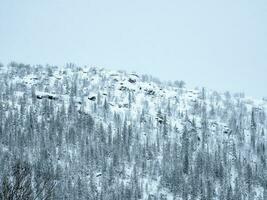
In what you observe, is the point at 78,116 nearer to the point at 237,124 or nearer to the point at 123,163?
the point at 123,163

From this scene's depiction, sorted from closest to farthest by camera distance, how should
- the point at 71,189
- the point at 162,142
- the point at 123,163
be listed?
1. the point at 71,189
2. the point at 123,163
3. the point at 162,142

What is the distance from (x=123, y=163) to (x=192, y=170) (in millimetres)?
24039

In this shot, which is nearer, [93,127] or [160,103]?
[93,127]

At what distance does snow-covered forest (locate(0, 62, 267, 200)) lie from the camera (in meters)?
116

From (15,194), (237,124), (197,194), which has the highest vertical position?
(15,194)

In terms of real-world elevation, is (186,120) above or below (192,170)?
above

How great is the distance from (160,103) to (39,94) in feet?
204

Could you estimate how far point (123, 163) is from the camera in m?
130

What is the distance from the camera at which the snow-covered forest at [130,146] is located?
116m

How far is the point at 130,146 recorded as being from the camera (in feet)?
477

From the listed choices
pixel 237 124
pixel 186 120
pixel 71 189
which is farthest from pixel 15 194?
pixel 237 124

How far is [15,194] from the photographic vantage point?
19344 mm

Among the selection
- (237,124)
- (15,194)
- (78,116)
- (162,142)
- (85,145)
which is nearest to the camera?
(15,194)

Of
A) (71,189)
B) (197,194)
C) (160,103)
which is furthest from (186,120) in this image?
(71,189)
